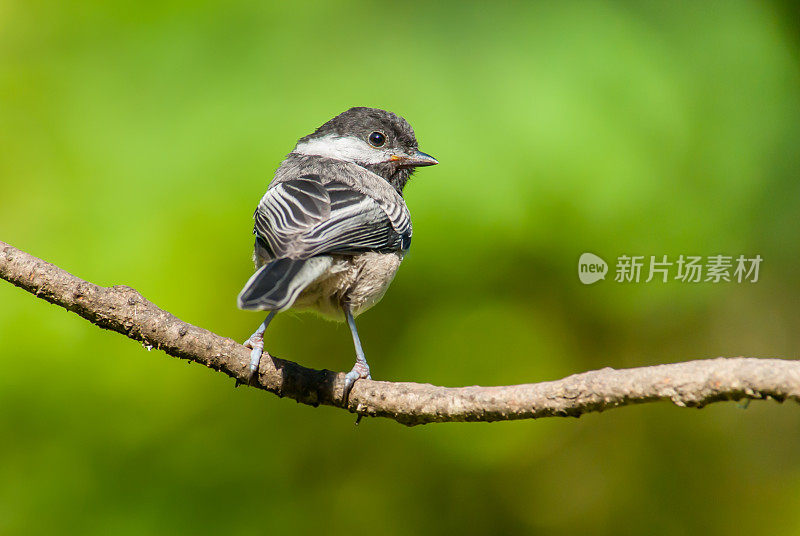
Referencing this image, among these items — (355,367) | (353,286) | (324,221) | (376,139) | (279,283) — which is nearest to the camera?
(279,283)

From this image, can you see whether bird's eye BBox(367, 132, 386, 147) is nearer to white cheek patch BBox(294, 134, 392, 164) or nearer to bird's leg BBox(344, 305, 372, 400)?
white cheek patch BBox(294, 134, 392, 164)

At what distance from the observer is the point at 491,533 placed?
132 inches

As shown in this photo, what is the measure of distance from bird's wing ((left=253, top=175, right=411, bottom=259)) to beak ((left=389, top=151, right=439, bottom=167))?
11.9 inches

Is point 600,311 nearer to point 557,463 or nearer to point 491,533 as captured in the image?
point 557,463

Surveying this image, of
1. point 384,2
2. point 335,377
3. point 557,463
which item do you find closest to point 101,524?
point 335,377

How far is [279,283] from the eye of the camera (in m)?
2.44

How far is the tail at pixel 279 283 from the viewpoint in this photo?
89.1 inches

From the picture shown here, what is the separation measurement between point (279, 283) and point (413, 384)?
518 millimetres

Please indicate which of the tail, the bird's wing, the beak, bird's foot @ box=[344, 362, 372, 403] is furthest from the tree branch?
the beak

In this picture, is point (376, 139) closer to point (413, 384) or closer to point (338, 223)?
point (338, 223)

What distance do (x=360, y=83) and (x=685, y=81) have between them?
1519 mm

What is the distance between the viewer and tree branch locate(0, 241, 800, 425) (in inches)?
70.3

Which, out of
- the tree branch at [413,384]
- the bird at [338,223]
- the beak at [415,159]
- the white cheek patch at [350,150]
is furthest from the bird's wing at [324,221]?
the white cheek patch at [350,150]

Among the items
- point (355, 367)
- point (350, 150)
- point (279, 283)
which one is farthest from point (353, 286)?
point (350, 150)
